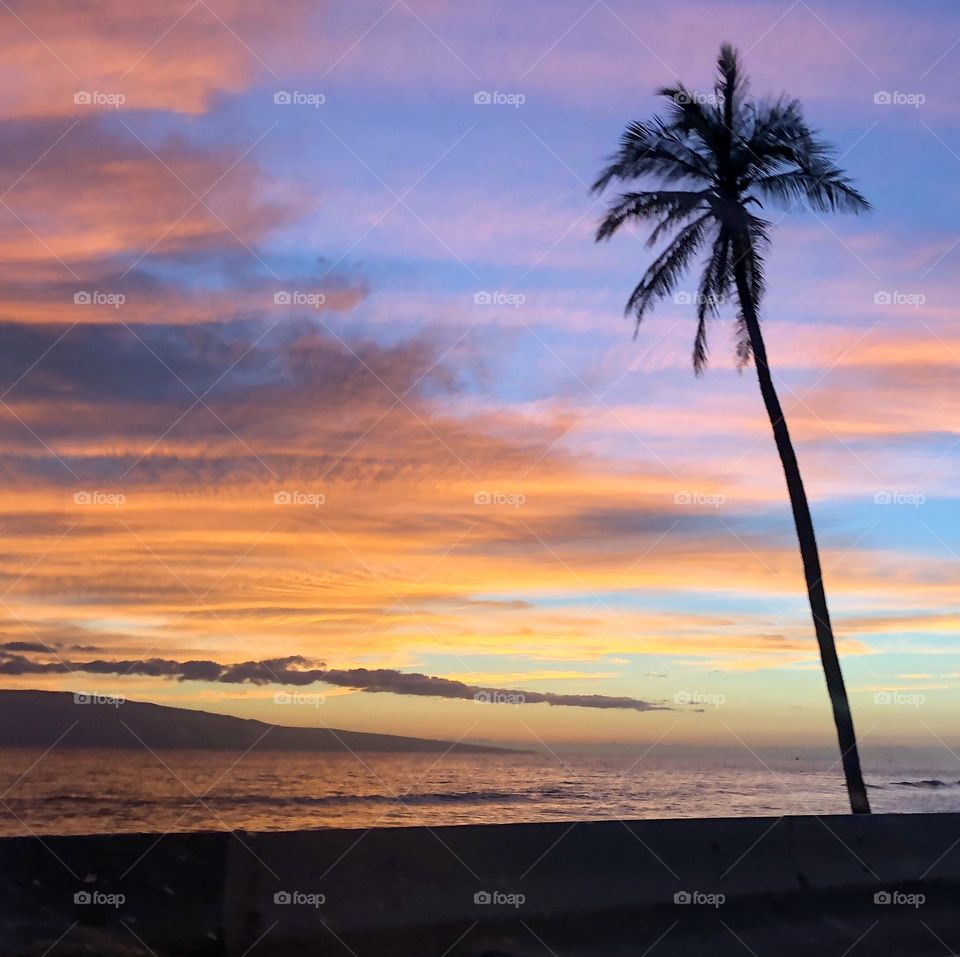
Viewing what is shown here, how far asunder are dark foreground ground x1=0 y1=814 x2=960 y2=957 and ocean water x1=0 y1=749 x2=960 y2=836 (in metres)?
17.0

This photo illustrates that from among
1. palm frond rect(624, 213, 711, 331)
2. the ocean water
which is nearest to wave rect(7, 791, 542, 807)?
the ocean water

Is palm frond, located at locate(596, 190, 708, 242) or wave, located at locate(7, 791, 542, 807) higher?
palm frond, located at locate(596, 190, 708, 242)

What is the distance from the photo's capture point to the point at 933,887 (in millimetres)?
11266

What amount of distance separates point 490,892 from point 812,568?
40.1 feet

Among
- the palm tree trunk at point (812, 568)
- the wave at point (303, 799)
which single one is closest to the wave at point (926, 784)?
the wave at point (303, 799)

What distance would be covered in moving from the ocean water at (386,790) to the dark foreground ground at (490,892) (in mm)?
16956

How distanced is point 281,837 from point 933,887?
6936 mm

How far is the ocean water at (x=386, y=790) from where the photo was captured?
4438 centimetres

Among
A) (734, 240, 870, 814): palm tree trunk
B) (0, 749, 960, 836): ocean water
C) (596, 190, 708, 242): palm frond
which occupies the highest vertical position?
(596, 190, 708, 242): palm frond

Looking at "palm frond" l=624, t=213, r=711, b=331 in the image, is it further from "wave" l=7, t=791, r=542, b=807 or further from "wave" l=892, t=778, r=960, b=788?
"wave" l=892, t=778, r=960, b=788

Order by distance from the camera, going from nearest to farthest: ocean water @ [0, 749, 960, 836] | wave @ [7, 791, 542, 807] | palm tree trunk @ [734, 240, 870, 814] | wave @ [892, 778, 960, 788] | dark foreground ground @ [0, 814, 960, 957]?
dark foreground ground @ [0, 814, 960, 957] < palm tree trunk @ [734, 240, 870, 814] < ocean water @ [0, 749, 960, 836] < wave @ [7, 791, 542, 807] < wave @ [892, 778, 960, 788]

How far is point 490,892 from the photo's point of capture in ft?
29.5

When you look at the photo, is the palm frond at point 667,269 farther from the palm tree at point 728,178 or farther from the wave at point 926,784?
the wave at point 926,784

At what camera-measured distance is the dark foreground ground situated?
784 cm
